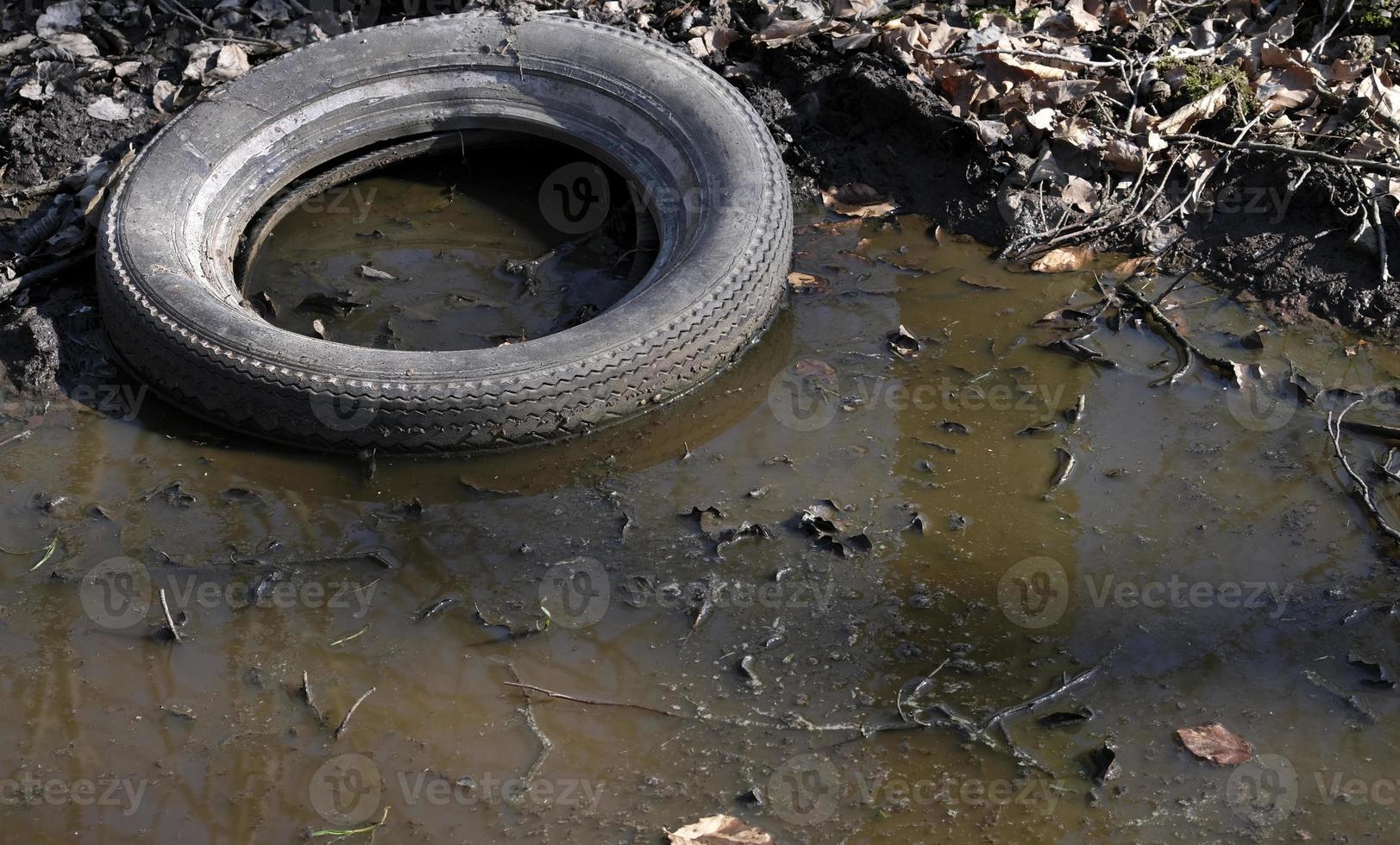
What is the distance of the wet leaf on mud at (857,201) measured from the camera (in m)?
5.51

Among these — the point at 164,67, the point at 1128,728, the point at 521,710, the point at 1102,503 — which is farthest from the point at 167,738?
the point at 164,67

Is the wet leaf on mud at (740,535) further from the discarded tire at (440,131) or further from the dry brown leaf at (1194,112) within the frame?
the dry brown leaf at (1194,112)

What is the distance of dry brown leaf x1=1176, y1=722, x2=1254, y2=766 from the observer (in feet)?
10.9

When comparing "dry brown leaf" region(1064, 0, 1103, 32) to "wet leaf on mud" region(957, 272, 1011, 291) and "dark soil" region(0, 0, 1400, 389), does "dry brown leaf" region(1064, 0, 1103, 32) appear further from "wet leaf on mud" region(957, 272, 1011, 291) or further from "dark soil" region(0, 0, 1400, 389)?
"wet leaf on mud" region(957, 272, 1011, 291)

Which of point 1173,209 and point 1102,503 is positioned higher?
point 1173,209

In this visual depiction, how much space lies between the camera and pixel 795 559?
3.91 meters

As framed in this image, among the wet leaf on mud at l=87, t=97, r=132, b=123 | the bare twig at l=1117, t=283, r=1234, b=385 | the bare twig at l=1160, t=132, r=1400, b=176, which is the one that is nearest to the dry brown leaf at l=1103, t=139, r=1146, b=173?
the bare twig at l=1160, t=132, r=1400, b=176

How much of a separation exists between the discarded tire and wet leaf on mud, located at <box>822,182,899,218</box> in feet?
2.03

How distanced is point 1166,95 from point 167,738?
466cm

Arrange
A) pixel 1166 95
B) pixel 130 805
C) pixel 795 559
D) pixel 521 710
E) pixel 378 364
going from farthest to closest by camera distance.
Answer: pixel 1166 95 < pixel 378 364 < pixel 795 559 < pixel 521 710 < pixel 130 805

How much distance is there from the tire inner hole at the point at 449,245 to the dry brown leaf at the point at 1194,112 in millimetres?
2276

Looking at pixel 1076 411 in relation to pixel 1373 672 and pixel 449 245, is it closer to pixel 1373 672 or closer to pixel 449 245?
pixel 1373 672

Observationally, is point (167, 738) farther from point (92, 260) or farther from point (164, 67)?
point (164, 67)

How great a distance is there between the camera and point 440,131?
18.2 ft
